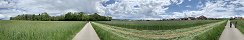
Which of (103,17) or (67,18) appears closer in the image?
(67,18)

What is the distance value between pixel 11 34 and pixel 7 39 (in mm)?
1191

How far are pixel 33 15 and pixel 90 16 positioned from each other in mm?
19957

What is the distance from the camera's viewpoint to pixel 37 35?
1975cm

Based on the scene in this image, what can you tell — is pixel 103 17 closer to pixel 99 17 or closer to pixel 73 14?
pixel 99 17

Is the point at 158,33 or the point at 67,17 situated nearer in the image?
the point at 158,33

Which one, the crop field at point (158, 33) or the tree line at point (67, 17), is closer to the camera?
the crop field at point (158, 33)

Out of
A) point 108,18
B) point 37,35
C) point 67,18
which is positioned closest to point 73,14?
point 67,18

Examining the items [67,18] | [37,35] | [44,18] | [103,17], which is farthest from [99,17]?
[37,35]

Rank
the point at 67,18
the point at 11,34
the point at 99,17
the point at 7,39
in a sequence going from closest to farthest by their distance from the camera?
1. the point at 7,39
2. the point at 11,34
3. the point at 67,18
4. the point at 99,17

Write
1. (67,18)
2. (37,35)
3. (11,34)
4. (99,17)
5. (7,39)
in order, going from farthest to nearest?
1. (99,17)
2. (67,18)
3. (37,35)
4. (11,34)
5. (7,39)

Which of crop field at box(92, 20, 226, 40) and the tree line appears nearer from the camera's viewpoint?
crop field at box(92, 20, 226, 40)

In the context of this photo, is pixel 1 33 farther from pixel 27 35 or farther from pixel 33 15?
pixel 33 15

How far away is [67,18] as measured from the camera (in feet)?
384

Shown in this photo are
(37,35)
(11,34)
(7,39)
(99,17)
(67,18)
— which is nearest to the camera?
(7,39)
